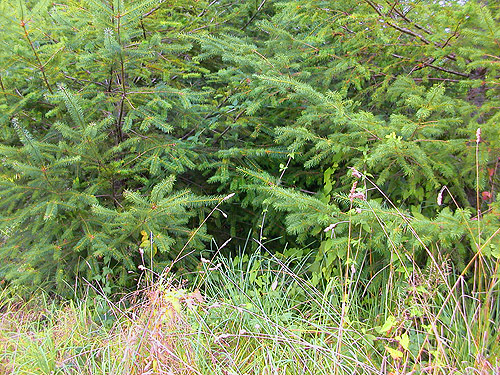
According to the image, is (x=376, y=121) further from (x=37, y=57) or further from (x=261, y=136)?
(x=37, y=57)

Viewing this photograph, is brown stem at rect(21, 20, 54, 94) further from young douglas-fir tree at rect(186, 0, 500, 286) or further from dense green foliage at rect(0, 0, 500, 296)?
young douglas-fir tree at rect(186, 0, 500, 286)

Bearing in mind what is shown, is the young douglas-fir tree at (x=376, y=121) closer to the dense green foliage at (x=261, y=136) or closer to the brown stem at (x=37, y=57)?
the dense green foliage at (x=261, y=136)

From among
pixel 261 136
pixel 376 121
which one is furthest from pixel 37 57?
pixel 376 121

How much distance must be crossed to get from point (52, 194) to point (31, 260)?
51cm

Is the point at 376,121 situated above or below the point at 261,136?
above

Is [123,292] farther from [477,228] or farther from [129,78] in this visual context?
[477,228]

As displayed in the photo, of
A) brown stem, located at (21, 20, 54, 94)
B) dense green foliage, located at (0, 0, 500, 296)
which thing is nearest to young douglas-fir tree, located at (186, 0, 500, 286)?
dense green foliage, located at (0, 0, 500, 296)

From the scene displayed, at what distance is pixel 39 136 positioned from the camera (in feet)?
10.6

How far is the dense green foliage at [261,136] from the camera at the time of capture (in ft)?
7.80

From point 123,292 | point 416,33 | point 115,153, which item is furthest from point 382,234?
point 115,153

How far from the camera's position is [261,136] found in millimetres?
3504

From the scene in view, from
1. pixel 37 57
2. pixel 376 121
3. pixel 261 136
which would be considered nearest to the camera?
pixel 376 121

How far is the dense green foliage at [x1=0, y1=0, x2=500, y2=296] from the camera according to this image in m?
2.38

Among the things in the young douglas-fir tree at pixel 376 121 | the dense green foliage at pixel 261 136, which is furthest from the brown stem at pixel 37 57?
the young douglas-fir tree at pixel 376 121
